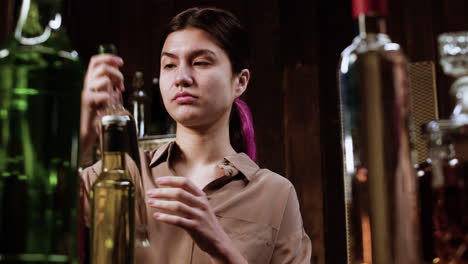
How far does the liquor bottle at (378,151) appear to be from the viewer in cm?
36

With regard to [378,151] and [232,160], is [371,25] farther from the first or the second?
[232,160]

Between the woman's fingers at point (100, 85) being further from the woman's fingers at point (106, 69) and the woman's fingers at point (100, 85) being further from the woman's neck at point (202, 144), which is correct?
the woman's neck at point (202, 144)

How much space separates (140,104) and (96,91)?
2157mm

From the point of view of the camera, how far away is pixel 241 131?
56.9 inches

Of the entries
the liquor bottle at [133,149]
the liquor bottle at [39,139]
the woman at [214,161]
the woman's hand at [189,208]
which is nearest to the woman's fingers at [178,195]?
the woman's hand at [189,208]

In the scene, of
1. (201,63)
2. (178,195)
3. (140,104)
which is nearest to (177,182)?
(178,195)

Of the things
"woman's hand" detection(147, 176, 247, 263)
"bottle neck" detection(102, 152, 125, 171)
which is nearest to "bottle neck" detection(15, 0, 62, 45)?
"bottle neck" detection(102, 152, 125, 171)

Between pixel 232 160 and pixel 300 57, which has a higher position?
pixel 300 57

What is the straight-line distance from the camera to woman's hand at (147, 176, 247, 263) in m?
0.63

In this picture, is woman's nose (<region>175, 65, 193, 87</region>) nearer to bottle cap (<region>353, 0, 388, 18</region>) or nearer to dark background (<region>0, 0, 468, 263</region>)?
bottle cap (<region>353, 0, 388, 18</region>)

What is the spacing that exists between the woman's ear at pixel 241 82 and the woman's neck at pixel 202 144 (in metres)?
0.07

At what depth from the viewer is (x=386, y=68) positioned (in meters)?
0.38

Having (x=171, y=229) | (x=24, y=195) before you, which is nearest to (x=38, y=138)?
(x=24, y=195)

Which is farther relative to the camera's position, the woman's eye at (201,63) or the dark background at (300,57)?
the dark background at (300,57)
